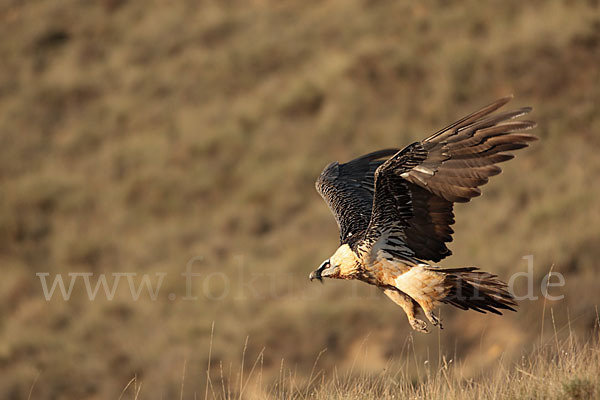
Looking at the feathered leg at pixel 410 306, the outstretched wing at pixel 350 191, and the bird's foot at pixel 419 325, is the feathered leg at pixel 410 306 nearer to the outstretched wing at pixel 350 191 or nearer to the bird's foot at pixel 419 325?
the bird's foot at pixel 419 325

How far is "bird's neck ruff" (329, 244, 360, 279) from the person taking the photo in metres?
6.73

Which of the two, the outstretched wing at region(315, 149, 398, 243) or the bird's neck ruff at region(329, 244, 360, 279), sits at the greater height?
the outstretched wing at region(315, 149, 398, 243)

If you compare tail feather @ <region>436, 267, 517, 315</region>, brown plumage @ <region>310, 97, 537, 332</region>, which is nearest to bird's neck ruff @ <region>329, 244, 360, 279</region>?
brown plumage @ <region>310, 97, 537, 332</region>

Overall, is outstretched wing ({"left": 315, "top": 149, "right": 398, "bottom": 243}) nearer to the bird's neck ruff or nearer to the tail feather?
the bird's neck ruff

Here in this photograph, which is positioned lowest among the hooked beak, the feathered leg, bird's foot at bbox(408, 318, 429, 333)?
bird's foot at bbox(408, 318, 429, 333)

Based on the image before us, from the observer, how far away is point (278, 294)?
614 inches

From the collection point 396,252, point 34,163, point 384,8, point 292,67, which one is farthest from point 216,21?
point 396,252

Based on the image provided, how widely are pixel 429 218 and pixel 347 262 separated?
0.83 meters

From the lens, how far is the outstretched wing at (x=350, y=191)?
7855mm

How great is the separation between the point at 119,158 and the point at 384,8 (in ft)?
27.0

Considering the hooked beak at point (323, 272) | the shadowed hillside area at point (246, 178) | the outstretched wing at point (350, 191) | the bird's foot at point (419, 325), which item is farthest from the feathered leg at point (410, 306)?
the shadowed hillside area at point (246, 178)

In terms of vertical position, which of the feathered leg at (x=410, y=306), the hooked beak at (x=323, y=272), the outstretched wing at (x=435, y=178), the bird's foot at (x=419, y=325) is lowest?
the bird's foot at (x=419, y=325)

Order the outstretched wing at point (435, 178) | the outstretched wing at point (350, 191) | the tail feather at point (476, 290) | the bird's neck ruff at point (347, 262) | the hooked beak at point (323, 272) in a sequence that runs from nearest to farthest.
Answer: the outstretched wing at point (435, 178)
the tail feather at point (476, 290)
the bird's neck ruff at point (347, 262)
the hooked beak at point (323, 272)
the outstretched wing at point (350, 191)

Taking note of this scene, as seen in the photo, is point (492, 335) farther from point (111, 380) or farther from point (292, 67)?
point (292, 67)
